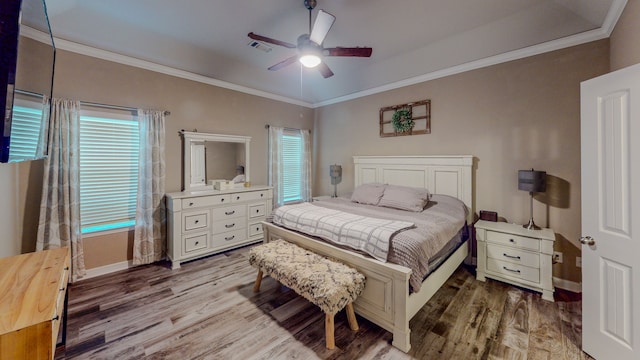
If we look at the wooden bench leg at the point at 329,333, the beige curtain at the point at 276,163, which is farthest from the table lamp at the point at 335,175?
the wooden bench leg at the point at 329,333

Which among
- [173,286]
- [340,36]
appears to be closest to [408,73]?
[340,36]

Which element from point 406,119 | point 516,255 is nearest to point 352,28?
point 406,119

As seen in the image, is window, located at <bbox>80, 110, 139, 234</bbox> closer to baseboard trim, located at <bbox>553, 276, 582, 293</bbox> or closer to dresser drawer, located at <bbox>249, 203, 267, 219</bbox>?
dresser drawer, located at <bbox>249, 203, 267, 219</bbox>

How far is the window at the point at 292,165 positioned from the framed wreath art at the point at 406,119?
1.85m

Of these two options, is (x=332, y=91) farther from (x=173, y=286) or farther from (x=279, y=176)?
(x=173, y=286)

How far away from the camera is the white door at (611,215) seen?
5.05ft

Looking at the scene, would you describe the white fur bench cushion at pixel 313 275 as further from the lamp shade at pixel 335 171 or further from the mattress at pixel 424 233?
the lamp shade at pixel 335 171

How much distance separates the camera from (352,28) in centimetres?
300

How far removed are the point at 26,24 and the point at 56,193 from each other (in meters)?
2.33

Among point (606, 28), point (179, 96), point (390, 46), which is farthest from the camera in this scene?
point (179, 96)

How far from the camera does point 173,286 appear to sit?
9.37 feet

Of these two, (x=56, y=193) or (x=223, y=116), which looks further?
(x=223, y=116)

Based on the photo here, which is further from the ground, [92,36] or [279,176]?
[92,36]

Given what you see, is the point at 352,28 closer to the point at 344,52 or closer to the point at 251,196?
the point at 344,52
